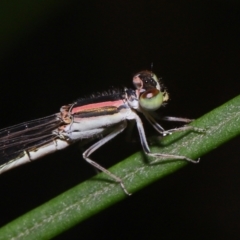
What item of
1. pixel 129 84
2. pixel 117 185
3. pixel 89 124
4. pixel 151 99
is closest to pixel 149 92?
pixel 151 99

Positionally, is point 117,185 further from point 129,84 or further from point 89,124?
point 129,84

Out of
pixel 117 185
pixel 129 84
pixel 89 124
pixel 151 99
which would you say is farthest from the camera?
pixel 129 84

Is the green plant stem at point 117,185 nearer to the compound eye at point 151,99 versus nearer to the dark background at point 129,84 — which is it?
the compound eye at point 151,99

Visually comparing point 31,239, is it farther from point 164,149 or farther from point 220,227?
point 220,227

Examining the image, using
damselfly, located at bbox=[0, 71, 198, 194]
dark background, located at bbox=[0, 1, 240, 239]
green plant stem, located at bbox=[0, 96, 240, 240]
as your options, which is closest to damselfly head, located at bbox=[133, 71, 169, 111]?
damselfly, located at bbox=[0, 71, 198, 194]

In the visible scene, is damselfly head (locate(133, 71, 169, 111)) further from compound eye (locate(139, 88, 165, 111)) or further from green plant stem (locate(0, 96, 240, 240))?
green plant stem (locate(0, 96, 240, 240))

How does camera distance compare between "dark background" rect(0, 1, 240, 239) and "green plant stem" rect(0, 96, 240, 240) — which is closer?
"green plant stem" rect(0, 96, 240, 240)

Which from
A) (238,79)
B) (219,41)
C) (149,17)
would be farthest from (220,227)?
(149,17)
